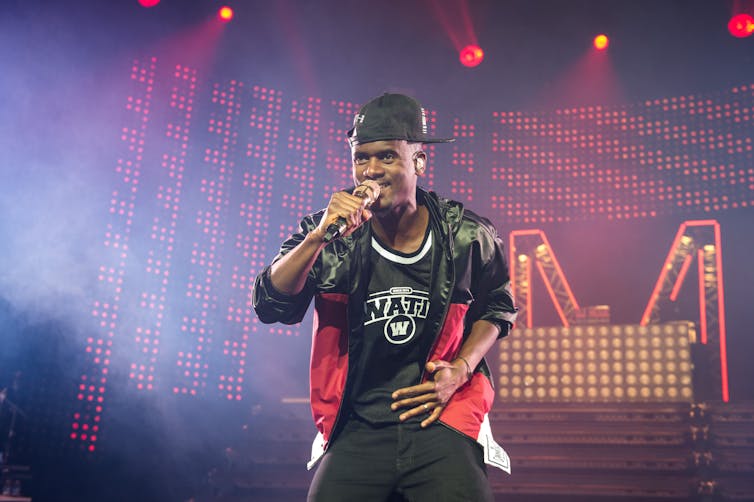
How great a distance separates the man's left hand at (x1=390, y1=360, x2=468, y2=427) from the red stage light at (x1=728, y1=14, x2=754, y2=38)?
7.21 meters

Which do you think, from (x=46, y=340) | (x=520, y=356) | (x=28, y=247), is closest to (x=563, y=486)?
(x=520, y=356)

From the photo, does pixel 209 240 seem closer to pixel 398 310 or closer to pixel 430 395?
pixel 398 310

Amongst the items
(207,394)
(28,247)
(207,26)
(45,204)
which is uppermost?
(207,26)

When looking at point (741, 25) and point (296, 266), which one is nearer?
point (296, 266)

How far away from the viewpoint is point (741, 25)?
25.4ft

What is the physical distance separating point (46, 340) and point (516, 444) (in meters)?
4.33

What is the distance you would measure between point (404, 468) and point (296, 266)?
0.66 m

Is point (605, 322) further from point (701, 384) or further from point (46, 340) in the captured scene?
point (46, 340)

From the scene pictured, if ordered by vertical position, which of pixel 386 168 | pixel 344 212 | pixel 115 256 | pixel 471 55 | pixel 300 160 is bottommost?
pixel 344 212

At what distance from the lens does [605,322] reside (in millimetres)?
7297

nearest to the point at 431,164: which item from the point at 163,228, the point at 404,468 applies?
the point at 163,228

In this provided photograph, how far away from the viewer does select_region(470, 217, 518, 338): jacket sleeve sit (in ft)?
7.92

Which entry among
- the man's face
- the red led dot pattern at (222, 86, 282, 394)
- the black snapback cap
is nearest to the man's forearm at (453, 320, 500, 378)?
the man's face

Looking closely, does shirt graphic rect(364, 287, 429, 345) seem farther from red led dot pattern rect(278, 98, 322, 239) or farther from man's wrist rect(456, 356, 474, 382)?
red led dot pattern rect(278, 98, 322, 239)
